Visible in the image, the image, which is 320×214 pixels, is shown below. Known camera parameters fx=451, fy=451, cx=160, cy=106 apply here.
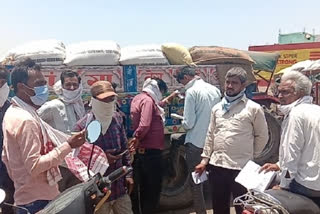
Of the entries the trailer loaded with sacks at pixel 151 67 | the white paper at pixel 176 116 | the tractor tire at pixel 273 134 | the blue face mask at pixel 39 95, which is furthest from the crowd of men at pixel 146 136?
the tractor tire at pixel 273 134

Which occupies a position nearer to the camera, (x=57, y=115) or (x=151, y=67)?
(x=57, y=115)

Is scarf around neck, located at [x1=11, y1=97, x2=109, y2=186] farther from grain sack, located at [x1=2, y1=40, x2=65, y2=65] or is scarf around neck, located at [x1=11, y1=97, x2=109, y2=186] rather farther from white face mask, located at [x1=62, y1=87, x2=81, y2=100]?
grain sack, located at [x1=2, y1=40, x2=65, y2=65]

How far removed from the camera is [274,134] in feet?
21.9

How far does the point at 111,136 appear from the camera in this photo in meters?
3.71

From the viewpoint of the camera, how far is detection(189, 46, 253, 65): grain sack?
6.36 m

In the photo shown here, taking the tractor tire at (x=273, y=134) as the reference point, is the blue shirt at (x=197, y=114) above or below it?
above

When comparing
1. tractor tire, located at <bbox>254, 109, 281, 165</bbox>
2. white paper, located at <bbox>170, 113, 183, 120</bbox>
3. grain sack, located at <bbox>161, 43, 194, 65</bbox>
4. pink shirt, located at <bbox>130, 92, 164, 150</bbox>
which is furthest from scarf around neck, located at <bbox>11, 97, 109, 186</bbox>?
tractor tire, located at <bbox>254, 109, 281, 165</bbox>

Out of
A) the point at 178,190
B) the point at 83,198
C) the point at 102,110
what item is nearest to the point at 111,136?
the point at 102,110

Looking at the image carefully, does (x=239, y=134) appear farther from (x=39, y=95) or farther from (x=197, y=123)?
(x=39, y=95)

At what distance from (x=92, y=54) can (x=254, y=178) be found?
2.79 metres

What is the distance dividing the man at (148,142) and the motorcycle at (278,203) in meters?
2.01

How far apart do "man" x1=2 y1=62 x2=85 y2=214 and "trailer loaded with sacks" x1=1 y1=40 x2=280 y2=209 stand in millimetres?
2441

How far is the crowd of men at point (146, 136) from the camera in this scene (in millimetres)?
2709

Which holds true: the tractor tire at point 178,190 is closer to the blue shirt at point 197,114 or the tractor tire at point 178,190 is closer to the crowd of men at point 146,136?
the crowd of men at point 146,136
